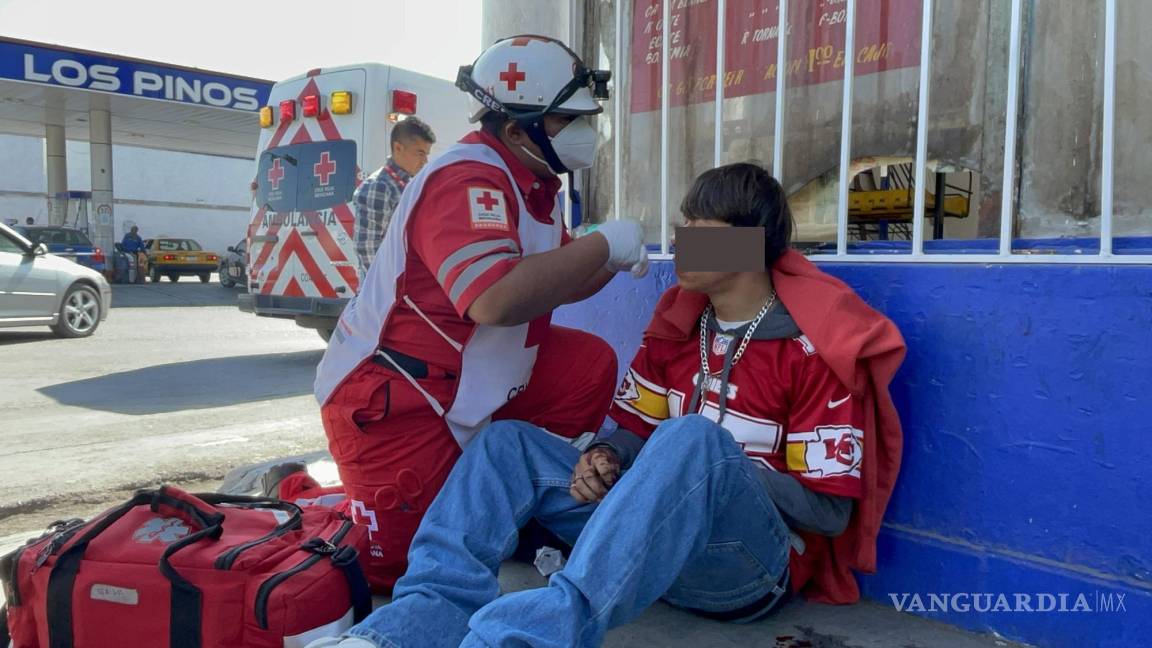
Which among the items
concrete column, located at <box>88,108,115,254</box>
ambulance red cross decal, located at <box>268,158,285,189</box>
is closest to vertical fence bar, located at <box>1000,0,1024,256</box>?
ambulance red cross decal, located at <box>268,158,285,189</box>

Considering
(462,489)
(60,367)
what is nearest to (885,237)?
(462,489)

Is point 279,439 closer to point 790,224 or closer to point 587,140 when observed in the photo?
point 587,140

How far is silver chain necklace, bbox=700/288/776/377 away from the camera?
2199 millimetres

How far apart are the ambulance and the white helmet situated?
4314 millimetres

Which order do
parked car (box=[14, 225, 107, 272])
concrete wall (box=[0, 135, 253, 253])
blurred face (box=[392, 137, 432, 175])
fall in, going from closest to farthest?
blurred face (box=[392, 137, 432, 175]) < parked car (box=[14, 225, 107, 272]) < concrete wall (box=[0, 135, 253, 253])

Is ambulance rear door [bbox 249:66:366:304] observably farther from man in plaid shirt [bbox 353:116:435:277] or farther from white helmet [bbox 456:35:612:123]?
white helmet [bbox 456:35:612:123]

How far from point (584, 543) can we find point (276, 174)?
6367 millimetres

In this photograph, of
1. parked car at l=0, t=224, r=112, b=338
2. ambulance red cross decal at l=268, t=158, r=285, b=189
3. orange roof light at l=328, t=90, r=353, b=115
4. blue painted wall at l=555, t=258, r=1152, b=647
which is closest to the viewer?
blue painted wall at l=555, t=258, r=1152, b=647

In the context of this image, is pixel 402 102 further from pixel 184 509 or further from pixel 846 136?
pixel 184 509

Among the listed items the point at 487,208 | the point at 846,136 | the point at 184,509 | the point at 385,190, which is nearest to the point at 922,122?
the point at 846,136

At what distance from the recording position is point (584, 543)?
67.7 inches

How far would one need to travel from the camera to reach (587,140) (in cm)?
247

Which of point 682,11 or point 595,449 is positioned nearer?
point 595,449

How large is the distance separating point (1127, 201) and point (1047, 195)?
18 cm
